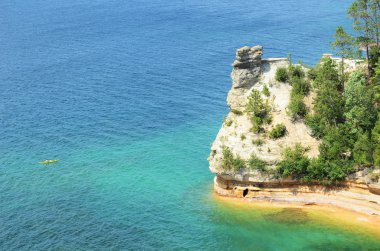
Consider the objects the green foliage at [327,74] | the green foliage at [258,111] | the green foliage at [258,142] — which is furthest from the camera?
the green foliage at [258,111]

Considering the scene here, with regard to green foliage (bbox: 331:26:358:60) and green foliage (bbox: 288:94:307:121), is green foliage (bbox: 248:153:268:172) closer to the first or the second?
green foliage (bbox: 288:94:307:121)

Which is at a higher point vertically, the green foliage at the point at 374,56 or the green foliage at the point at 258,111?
the green foliage at the point at 374,56

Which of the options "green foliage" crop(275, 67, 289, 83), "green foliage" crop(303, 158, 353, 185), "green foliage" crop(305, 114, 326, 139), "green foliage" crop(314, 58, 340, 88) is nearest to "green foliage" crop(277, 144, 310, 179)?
"green foliage" crop(303, 158, 353, 185)

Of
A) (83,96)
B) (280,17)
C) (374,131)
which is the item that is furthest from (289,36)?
(374,131)

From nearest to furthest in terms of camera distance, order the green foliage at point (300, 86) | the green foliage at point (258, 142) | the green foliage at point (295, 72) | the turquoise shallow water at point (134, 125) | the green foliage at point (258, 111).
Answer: the turquoise shallow water at point (134, 125)
the green foliage at point (258, 142)
the green foliage at point (258, 111)
the green foliage at point (300, 86)
the green foliage at point (295, 72)

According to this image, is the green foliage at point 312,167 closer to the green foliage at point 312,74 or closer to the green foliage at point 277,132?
the green foliage at point 277,132

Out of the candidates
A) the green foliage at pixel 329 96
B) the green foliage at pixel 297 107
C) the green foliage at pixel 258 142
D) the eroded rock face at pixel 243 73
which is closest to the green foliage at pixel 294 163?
the green foliage at pixel 258 142
